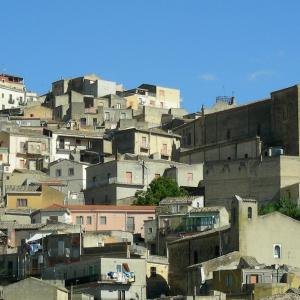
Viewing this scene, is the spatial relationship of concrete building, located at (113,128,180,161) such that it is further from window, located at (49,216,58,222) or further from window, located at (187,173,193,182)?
window, located at (49,216,58,222)

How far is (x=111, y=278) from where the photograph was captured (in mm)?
67125

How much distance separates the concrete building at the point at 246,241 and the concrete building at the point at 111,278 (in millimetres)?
3025

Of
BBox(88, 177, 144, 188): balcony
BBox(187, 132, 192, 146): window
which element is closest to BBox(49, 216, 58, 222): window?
BBox(88, 177, 144, 188): balcony

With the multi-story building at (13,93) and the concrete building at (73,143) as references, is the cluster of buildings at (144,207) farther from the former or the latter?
the multi-story building at (13,93)

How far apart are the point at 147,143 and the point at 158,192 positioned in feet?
47.6

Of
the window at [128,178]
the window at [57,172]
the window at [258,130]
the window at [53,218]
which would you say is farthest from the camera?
the window at [258,130]

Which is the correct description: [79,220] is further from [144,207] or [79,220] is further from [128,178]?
[128,178]

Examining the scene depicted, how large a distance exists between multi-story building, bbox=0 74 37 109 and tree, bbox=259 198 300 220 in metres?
55.4

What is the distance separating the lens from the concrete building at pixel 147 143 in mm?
105000

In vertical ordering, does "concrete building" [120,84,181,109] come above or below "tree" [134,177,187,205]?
above

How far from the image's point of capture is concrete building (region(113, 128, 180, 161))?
105m

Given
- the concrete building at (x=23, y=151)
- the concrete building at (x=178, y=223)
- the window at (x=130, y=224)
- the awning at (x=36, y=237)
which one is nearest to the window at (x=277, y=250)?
the concrete building at (x=178, y=223)

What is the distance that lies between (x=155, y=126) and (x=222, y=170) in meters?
27.0

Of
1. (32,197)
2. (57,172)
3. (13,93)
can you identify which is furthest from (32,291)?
(13,93)
